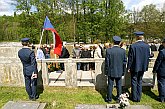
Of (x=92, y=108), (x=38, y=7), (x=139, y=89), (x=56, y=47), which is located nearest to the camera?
(x=92, y=108)

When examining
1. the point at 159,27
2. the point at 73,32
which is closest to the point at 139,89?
the point at 73,32

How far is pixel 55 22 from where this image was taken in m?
27.5

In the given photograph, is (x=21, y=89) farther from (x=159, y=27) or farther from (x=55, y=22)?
(x=159, y=27)

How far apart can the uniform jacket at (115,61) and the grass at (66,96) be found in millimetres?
947

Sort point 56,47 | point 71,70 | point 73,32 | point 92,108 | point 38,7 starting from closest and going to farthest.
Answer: point 92,108
point 71,70
point 56,47
point 38,7
point 73,32

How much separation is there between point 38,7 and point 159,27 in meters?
19.1

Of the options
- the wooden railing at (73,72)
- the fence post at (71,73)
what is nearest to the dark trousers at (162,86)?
the wooden railing at (73,72)

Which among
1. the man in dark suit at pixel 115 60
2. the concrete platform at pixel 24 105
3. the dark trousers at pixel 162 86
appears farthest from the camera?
the dark trousers at pixel 162 86

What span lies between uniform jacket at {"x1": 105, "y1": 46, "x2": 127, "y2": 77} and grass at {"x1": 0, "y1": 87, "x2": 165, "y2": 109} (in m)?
0.95

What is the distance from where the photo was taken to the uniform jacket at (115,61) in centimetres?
585

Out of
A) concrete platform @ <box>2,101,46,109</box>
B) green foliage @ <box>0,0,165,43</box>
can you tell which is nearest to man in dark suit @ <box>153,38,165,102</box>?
concrete platform @ <box>2,101,46,109</box>

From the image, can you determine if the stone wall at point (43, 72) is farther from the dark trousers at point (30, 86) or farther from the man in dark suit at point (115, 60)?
the man in dark suit at point (115, 60)

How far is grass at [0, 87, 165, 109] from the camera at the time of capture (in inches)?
242

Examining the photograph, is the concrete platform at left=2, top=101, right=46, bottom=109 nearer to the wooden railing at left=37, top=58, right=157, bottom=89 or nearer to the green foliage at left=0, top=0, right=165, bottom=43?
the wooden railing at left=37, top=58, right=157, bottom=89
